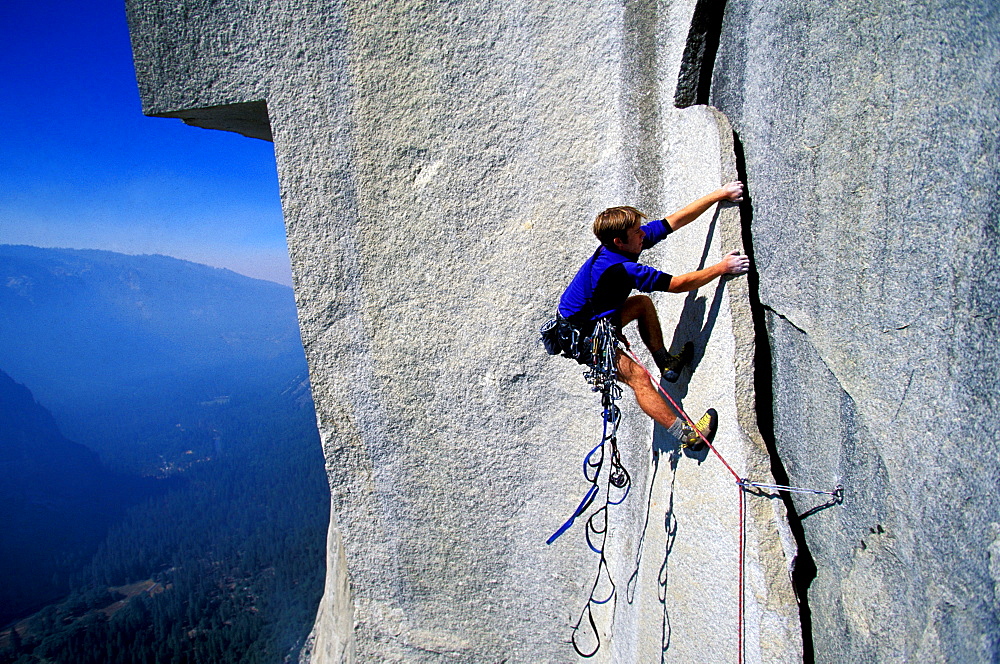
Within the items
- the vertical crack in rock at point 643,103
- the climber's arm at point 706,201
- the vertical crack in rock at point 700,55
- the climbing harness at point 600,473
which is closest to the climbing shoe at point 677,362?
the climbing harness at point 600,473

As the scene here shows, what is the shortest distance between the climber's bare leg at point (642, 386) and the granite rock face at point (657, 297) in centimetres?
16

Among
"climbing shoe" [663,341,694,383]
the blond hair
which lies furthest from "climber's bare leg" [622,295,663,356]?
the blond hair

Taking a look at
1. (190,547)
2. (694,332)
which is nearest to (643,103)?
(694,332)

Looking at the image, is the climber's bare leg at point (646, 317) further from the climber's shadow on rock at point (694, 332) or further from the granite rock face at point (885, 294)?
the granite rock face at point (885, 294)

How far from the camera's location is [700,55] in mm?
2527

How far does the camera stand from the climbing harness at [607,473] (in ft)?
7.16

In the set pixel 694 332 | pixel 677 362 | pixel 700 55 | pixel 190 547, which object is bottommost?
pixel 190 547

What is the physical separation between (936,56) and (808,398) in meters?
1.23

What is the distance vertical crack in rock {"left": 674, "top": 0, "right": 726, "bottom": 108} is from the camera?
2.45 meters

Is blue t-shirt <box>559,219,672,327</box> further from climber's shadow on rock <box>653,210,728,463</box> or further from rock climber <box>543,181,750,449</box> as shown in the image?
climber's shadow on rock <box>653,210,728,463</box>

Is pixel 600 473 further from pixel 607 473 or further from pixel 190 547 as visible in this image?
pixel 190 547

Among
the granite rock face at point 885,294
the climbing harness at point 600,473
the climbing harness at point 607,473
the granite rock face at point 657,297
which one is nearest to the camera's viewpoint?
the granite rock face at point 885,294

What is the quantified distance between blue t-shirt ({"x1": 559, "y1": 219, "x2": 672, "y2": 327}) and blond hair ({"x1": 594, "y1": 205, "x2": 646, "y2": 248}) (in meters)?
0.07

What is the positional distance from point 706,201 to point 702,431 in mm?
1023
